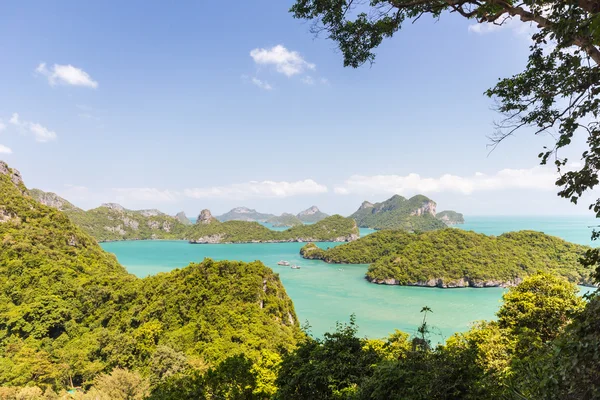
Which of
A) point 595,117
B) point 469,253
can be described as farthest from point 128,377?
point 469,253

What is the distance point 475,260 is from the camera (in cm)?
4578

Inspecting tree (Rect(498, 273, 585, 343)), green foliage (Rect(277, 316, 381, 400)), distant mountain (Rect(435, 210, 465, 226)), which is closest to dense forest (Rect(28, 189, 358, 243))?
distant mountain (Rect(435, 210, 465, 226))

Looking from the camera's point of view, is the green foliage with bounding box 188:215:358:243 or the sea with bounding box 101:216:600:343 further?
the green foliage with bounding box 188:215:358:243

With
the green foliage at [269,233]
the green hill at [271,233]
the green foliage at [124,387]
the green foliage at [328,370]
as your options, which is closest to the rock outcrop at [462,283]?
the green foliage at [124,387]

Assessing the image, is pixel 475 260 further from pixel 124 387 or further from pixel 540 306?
pixel 124 387

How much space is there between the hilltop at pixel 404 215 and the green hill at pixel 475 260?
5819 cm

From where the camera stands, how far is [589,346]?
1790mm

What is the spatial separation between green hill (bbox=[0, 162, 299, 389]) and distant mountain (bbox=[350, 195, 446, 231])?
98.4 m

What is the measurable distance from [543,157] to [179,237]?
437 ft

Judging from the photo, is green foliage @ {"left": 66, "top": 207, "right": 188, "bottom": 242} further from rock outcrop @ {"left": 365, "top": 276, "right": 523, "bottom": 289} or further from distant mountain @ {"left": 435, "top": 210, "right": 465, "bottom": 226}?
distant mountain @ {"left": 435, "top": 210, "right": 465, "bottom": 226}

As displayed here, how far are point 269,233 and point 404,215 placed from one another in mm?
65970

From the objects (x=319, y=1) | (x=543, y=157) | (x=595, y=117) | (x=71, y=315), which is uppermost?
(x=319, y=1)

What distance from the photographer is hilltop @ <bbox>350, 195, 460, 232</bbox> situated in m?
122

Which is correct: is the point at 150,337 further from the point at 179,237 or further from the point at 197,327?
the point at 179,237
